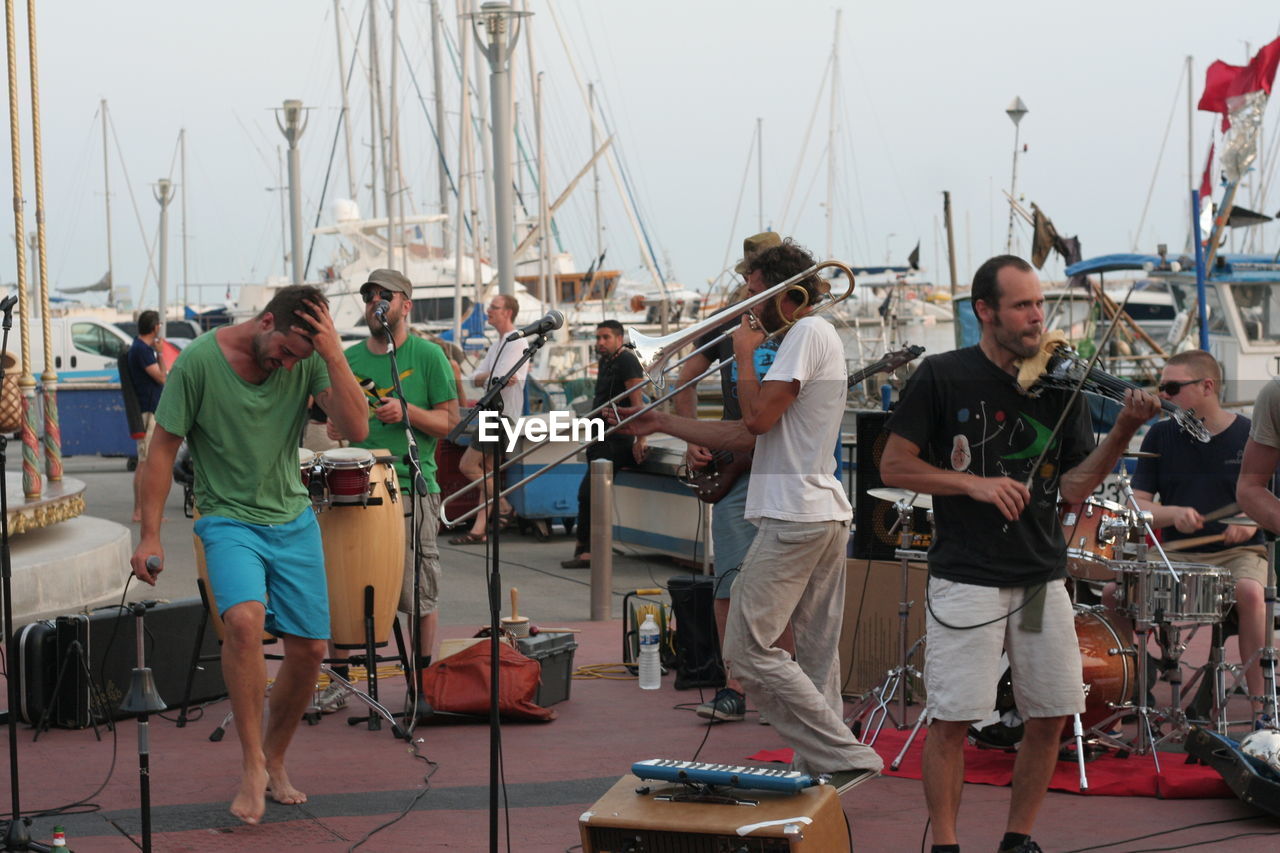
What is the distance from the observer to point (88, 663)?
6688mm

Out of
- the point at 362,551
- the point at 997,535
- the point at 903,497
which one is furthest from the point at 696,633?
the point at 997,535

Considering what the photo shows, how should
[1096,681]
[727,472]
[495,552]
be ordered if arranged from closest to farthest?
1. [495,552]
2. [1096,681]
3. [727,472]

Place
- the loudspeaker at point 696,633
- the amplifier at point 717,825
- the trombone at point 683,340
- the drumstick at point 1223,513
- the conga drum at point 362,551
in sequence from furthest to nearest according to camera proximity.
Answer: the loudspeaker at point 696,633, the conga drum at point 362,551, the drumstick at point 1223,513, the trombone at point 683,340, the amplifier at point 717,825

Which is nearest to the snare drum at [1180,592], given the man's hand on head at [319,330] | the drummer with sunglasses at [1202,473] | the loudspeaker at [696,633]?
the drummer with sunglasses at [1202,473]

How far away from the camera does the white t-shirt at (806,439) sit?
5.11 m

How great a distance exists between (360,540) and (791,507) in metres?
2.22

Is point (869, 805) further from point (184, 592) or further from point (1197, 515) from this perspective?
point (184, 592)

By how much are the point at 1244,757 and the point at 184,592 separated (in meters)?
7.77

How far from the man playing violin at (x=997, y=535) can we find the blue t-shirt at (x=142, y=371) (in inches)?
454

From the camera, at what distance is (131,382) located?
48.7 ft

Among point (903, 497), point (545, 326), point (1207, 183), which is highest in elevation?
point (1207, 183)

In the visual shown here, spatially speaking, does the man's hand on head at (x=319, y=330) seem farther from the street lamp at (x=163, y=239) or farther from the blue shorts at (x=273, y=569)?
the street lamp at (x=163, y=239)

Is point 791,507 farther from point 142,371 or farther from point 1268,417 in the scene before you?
point 142,371

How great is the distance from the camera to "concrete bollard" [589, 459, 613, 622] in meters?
9.53
